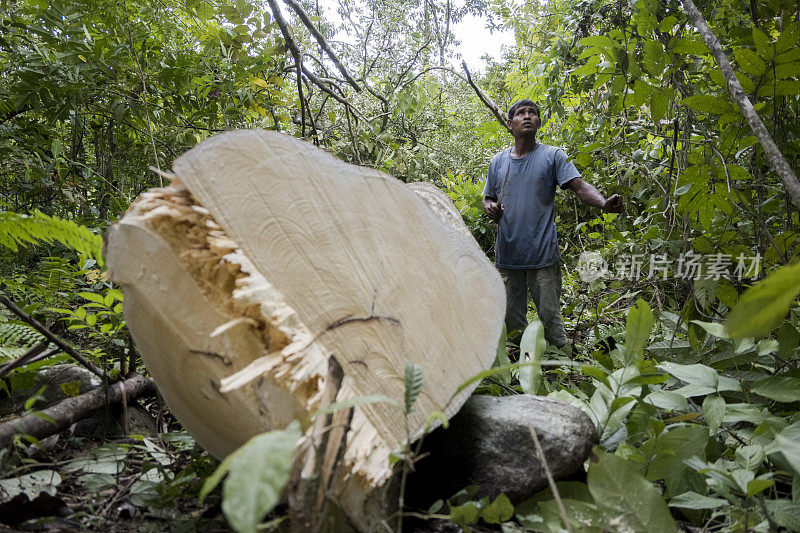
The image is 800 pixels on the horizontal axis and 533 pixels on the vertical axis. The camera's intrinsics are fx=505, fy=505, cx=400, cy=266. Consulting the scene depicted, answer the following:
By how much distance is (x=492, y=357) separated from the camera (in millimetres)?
1456

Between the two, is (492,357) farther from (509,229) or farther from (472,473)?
(509,229)

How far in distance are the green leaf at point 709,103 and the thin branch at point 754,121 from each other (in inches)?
6.9

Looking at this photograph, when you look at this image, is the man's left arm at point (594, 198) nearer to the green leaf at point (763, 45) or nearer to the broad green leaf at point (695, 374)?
the green leaf at point (763, 45)

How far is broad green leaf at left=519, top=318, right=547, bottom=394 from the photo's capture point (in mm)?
1747

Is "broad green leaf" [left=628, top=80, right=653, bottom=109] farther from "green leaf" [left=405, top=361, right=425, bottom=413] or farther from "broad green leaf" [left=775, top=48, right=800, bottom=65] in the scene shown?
"green leaf" [left=405, top=361, right=425, bottom=413]

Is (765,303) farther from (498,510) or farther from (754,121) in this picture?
(754,121)

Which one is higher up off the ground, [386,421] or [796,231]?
[796,231]

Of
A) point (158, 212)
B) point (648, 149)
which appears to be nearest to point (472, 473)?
point (158, 212)

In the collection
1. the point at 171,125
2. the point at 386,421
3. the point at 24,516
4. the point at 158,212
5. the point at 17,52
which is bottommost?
the point at 24,516

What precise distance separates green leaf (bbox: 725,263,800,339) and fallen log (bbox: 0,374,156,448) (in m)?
1.57

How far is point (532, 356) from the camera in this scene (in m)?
1.82

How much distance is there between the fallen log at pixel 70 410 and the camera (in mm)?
1441

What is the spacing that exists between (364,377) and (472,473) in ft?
1.46

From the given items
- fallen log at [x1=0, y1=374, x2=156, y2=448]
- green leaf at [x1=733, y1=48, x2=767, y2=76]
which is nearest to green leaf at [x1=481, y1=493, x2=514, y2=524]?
fallen log at [x1=0, y1=374, x2=156, y2=448]
